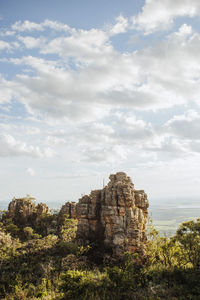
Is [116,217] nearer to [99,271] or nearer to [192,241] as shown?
[99,271]

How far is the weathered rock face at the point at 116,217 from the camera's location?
1212 inches

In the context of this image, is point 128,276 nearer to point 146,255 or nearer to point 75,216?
point 146,255

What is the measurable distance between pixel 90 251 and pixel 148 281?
1127 cm

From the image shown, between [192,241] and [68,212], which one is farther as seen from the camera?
[68,212]

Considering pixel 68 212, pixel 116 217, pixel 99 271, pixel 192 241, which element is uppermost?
pixel 116 217

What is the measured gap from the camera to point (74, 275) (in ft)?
71.4

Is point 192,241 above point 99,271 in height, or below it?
above

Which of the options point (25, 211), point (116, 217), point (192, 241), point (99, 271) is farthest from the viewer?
point (25, 211)

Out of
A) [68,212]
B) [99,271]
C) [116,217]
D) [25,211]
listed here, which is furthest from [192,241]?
[25,211]

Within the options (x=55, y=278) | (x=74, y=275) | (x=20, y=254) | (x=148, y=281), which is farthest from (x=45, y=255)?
(x=148, y=281)

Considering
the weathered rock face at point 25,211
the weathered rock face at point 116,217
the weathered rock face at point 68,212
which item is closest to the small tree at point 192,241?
the weathered rock face at point 116,217

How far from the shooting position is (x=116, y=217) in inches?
1318

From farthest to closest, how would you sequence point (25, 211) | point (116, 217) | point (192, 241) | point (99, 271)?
point (25, 211) < point (116, 217) < point (99, 271) < point (192, 241)

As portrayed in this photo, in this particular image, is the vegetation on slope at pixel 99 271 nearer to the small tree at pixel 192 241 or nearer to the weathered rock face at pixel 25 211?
the small tree at pixel 192 241
